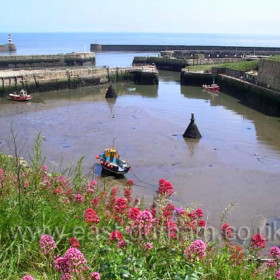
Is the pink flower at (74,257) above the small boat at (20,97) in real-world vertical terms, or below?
above

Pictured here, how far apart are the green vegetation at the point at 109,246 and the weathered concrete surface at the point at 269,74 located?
23581 millimetres

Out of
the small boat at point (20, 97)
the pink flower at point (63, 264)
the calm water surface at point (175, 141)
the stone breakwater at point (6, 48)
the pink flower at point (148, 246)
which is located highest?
the stone breakwater at point (6, 48)

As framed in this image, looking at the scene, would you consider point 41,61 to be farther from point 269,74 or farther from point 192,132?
point 192,132

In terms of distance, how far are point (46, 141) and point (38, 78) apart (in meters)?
15.7

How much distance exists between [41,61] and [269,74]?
107ft

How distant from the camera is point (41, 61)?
52219 mm

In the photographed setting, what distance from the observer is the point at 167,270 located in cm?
337

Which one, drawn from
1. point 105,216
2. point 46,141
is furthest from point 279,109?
point 105,216

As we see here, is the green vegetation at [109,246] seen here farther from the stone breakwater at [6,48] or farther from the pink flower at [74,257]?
the stone breakwater at [6,48]

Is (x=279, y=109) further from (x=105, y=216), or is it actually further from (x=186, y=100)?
(x=105, y=216)

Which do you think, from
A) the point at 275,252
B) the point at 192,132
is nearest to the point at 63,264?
the point at 275,252

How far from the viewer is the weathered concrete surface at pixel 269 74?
26.2m

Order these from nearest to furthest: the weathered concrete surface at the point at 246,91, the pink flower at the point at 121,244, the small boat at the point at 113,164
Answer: the pink flower at the point at 121,244
the small boat at the point at 113,164
the weathered concrete surface at the point at 246,91

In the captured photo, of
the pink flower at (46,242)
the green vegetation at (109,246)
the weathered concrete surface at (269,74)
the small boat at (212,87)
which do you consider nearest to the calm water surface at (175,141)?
the weathered concrete surface at (269,74)
